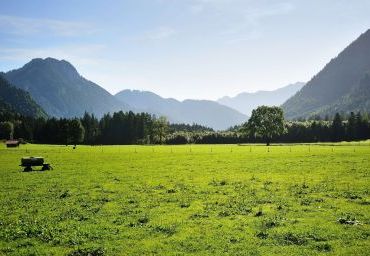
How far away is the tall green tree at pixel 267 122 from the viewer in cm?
17738

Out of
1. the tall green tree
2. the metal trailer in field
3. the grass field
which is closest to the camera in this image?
the grass field

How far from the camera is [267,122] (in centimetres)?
17875

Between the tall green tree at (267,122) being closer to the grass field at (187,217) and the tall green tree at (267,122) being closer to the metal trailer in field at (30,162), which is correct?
the metal trailer in field at (30,162)

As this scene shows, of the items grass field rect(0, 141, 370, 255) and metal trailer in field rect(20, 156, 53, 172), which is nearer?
grass field rect(0, 141, 370, 255)

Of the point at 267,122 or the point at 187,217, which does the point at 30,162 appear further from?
the point at 267,122

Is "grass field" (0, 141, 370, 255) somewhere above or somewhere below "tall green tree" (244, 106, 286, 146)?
below

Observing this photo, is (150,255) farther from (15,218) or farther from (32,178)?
(32,178)

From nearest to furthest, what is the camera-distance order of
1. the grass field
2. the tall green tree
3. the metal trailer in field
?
the grass field < the metal trailer in field < the tall green tree

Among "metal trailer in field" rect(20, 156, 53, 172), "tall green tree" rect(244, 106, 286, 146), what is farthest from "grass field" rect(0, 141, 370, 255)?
"tall green tree" rect(244, 106, 286, 146)

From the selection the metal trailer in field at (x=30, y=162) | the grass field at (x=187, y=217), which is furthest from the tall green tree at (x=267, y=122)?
the grass field at (x=187, y=217)

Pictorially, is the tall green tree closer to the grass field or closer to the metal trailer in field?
the metal trailer in field

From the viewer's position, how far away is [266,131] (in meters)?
177

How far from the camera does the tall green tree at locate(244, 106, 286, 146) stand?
177m

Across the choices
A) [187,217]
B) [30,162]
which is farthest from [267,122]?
[187,217]
